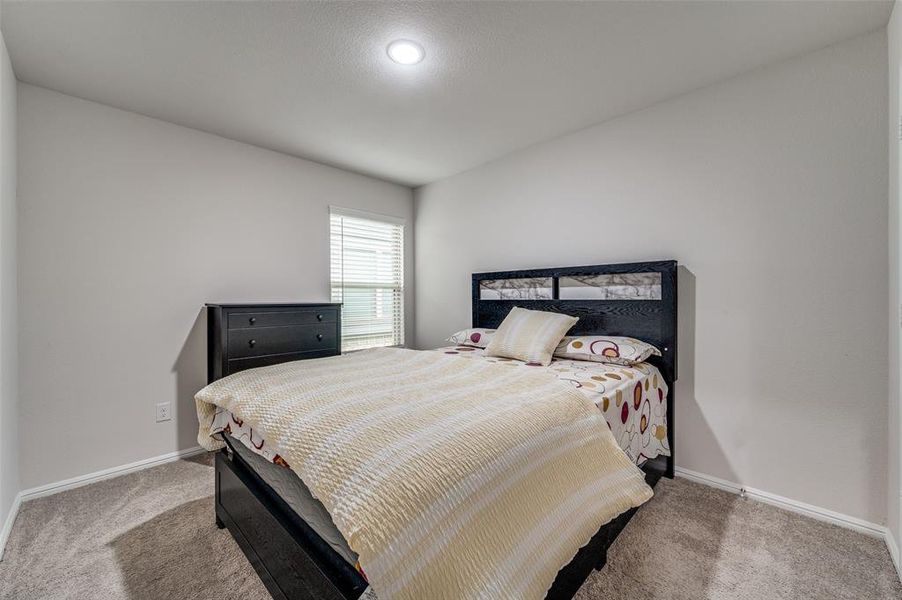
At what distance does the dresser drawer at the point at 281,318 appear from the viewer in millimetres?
2504

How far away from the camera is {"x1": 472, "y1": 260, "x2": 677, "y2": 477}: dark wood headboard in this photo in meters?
2.30

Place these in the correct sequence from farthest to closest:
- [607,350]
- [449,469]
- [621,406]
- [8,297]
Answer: [607,350] → [8,297] → [621,406] → [449,469]

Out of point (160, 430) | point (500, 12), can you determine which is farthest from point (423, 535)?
point (160, 430)

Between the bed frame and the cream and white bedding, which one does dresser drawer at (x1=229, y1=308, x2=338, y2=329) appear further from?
the cream and white bedding

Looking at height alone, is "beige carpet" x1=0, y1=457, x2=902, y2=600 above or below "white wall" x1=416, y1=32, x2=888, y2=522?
below

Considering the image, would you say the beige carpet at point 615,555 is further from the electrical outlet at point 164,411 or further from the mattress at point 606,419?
the electrical outlet at point 164,411

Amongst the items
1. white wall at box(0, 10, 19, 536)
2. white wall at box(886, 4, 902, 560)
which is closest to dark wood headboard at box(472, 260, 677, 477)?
white wall at box(886, 4, 902, 560)

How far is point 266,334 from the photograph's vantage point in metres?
2.63

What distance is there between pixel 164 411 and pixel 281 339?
906 millimetres

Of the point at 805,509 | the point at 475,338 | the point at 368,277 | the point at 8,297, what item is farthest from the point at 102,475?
the point at 805,509

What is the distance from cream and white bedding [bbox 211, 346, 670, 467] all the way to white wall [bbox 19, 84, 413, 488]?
1.28m

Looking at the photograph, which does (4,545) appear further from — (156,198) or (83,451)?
(156,198)

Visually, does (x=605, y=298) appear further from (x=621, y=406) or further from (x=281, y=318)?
(x=281, y=318)

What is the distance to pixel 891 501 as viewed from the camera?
5.54 feet
